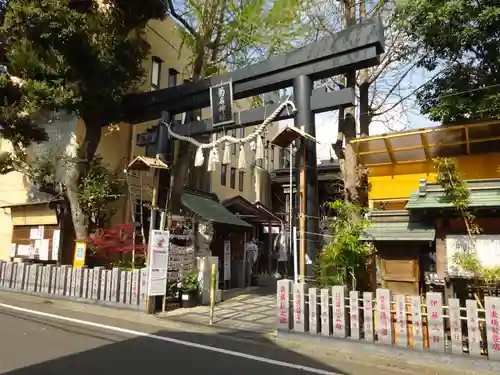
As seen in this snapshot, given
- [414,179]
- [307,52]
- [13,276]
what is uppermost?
[307,52]

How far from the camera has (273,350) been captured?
27.4 feet

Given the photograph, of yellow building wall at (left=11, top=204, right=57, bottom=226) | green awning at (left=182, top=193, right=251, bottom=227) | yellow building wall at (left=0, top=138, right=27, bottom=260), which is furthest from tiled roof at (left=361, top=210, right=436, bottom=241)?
yellow building wall at (left=0, top=138, right=27, bottom=260)

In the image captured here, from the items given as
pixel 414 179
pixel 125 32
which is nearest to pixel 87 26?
pixel 125 32

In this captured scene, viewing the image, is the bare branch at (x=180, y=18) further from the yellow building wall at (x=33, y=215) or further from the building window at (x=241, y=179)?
the building window at (x=241, y=179)

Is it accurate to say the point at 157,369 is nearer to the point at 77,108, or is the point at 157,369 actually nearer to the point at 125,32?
the point at 77,108

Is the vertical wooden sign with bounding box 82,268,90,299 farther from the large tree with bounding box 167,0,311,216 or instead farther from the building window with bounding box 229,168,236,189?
the building window with bounding box 229,168,236,189

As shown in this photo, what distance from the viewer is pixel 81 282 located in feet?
44.3

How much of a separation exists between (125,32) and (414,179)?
12.3 metres

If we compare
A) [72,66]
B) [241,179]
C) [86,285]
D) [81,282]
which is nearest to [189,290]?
[86,285]

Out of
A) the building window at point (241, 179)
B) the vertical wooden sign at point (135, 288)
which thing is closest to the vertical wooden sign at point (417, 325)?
the vertical wooden sign at point (135, 288)

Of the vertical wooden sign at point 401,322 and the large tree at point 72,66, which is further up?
the large tree at point 72,66

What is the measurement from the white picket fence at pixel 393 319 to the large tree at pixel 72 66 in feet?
31.5

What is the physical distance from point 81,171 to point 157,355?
10214mm

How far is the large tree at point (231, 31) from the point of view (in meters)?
14.7
